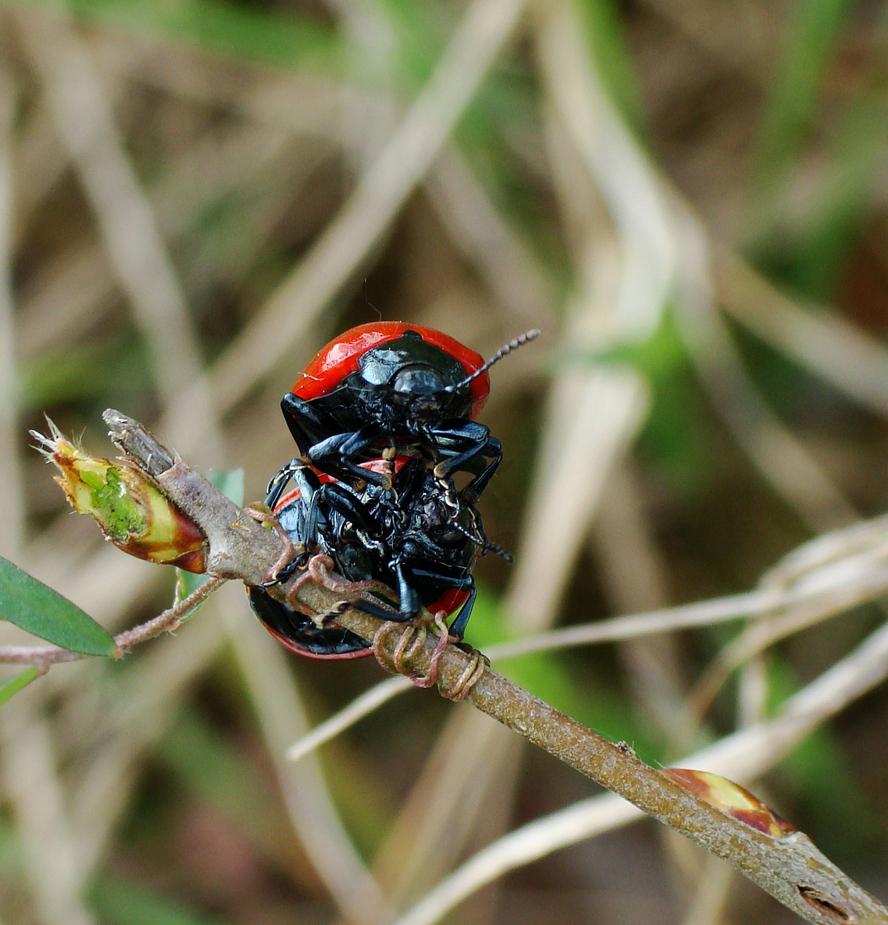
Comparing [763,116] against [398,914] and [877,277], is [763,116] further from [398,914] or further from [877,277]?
[398,914]

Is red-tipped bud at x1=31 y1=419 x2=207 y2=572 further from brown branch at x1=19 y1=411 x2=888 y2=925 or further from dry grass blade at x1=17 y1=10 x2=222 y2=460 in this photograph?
dry grass blade at x1=17 y1=10 x2=222 y2=460

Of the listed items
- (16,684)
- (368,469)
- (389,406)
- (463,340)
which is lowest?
(16,684)

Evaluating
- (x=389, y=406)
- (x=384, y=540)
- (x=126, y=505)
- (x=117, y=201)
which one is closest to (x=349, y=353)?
(x=389, y=406)

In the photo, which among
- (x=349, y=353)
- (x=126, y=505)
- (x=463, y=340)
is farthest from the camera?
(x=463, y=340)

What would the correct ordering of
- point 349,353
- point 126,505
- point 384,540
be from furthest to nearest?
point 349,353, point 384,540, point 126,505

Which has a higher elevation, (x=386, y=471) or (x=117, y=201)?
(x=117, y=201)

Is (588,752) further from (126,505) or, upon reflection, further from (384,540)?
(126,505)

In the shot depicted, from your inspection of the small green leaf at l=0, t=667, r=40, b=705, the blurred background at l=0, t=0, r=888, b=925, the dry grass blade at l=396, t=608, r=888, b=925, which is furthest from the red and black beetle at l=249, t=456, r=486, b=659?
the blurred background at l=0, t=0, r=888, b=925

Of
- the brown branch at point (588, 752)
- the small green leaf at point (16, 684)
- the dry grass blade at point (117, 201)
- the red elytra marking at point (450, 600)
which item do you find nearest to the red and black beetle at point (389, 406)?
the red elytra marking at point (450, 600)
